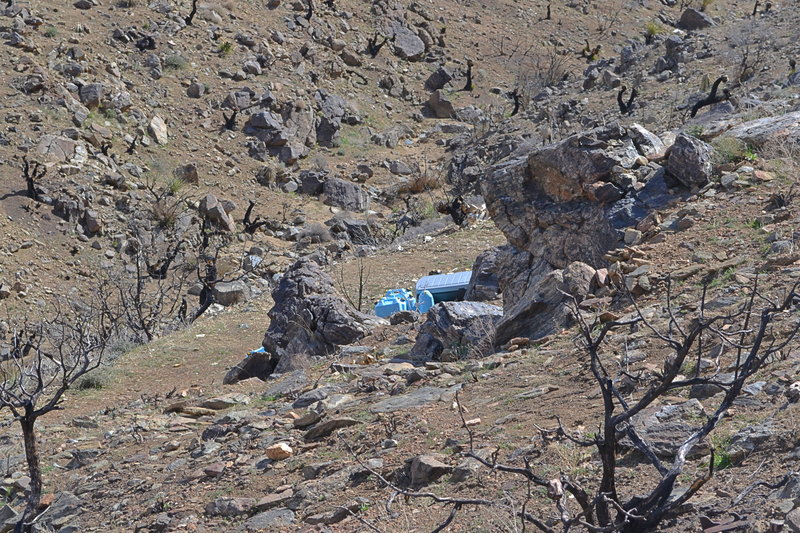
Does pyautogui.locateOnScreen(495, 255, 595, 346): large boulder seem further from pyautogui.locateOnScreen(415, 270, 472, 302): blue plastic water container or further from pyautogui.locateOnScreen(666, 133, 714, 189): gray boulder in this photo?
pyautogui.locateOnScreen(415, 270, 472, 302): blue plastic water container

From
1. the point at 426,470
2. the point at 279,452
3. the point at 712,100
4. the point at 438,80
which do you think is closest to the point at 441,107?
the point at 438,80

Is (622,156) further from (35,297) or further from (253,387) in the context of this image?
(35,297)

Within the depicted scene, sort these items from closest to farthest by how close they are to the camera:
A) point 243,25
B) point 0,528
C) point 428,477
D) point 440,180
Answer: point 428,477
point 0,528
point 440,180
point 243,25

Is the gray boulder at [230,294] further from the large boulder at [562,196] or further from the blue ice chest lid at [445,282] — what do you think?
the large boulder at [562,196]

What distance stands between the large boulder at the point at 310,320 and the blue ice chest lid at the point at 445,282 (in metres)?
1.23

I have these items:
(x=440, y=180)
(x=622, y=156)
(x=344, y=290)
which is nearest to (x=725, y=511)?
(x=622, y=156)

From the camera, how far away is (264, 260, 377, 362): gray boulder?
1145 cm

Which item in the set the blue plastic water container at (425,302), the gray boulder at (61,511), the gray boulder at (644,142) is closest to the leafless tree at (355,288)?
the blue plastic water container at (425,302)

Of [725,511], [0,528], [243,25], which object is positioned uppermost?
[243,25]

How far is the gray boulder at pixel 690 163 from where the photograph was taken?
996cm

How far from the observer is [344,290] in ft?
48.6

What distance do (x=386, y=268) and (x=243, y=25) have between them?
17152 millimetres

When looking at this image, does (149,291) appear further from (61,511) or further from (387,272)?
(61,511)

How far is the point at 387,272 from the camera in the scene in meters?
16.5
